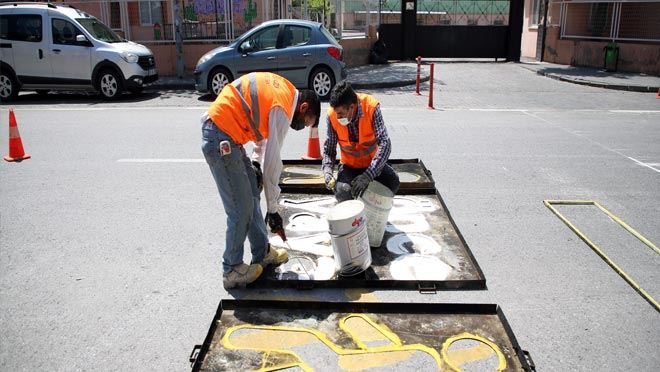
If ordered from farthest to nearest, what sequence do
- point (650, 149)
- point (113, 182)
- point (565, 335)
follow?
point (650, 149) < point (113, 182) < point (565, 335)

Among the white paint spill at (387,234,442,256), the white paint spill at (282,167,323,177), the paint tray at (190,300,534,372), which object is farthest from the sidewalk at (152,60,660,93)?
the paint tray at (190,300,534,372)

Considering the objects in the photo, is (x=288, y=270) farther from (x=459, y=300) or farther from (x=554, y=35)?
(x=554, y=35)

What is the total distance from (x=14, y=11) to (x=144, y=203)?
1019 cm

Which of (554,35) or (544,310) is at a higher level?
(554,35)

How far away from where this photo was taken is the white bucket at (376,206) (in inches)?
189

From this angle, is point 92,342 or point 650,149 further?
point 650,149

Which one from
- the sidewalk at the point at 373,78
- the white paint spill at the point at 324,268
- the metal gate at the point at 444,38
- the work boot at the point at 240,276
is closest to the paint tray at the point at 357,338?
the work boot at the point at 240,276

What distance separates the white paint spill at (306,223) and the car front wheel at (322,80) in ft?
26.8

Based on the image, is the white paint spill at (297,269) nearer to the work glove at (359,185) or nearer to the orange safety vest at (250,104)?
the work glove at (359,185)

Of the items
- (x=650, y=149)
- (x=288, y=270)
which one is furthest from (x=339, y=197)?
(x=650, y=149)

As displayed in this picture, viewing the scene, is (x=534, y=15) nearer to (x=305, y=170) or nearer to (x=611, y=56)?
(x=611, y=56)

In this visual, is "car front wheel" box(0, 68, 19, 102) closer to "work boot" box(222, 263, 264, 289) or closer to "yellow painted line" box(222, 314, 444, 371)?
"work boot" box(222, 263, 264, 289)

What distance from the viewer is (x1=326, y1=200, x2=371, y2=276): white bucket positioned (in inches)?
163

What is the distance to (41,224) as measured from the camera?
5.68 meters
